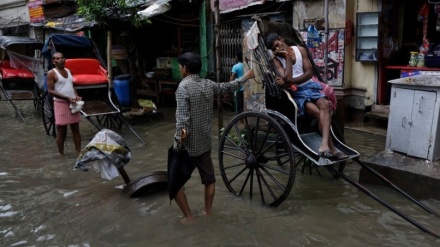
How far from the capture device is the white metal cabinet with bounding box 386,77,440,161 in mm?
4465

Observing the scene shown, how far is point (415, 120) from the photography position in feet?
15.2

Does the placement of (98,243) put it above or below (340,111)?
below

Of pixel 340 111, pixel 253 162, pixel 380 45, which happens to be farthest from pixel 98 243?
pixel 380 45

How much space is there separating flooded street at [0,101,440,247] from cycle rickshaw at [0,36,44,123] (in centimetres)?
538

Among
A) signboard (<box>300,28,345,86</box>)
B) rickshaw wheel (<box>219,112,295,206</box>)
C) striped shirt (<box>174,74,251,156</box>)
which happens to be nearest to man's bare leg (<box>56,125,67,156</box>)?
rickshaw wheel (<box>219,112,295,206</box>)

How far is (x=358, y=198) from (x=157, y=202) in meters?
2.32

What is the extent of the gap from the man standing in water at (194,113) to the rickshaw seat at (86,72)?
4540 mm

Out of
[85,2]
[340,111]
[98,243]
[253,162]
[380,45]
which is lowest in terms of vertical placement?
[98,243]

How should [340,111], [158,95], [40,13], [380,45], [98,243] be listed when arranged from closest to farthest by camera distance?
[98,243]
[340,111]
[380,45]
[158,95]
[40,13]

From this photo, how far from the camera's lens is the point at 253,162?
447 centimetres

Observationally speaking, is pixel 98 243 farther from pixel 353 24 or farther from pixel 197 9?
pixel 197 9

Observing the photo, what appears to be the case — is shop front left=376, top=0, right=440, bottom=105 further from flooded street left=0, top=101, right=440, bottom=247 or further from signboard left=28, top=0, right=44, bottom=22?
signboard left=28, top=0, right=44, bottom=22

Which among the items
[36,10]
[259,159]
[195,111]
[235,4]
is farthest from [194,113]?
[36,10]

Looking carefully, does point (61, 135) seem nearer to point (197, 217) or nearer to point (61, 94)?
point (61, 94)
